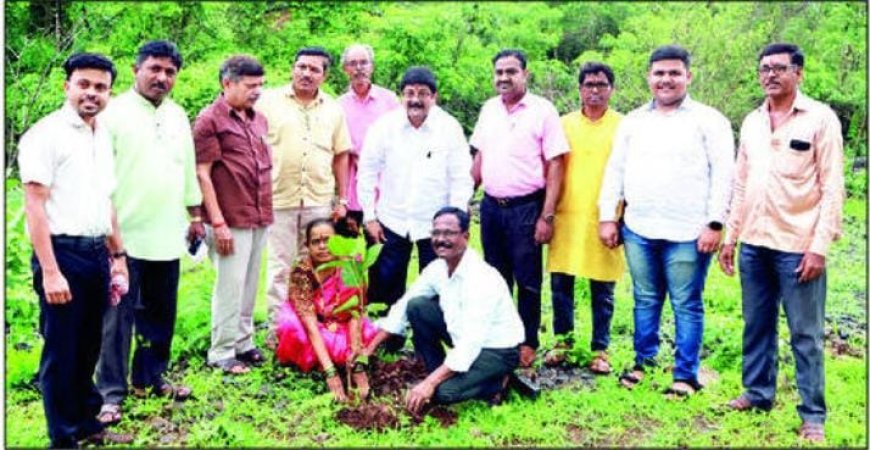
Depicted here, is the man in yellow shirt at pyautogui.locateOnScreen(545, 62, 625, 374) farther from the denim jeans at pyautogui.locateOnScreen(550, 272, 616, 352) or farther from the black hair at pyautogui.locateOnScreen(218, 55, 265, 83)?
the black hair at pyautogui.locateOnScreen(218, 55, 265, 83)

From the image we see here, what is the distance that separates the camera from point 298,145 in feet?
18.0

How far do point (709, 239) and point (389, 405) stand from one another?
2067 millimetres

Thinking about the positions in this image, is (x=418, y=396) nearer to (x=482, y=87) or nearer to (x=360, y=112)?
(x=360, y=112)

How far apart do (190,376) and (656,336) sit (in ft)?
9.70

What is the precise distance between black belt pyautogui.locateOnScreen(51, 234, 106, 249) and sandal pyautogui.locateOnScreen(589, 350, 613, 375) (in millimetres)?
3178

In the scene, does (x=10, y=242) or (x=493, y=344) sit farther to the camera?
(x=10, y=242)

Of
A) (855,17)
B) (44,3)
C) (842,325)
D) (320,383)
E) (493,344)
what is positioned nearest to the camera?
(493,344)

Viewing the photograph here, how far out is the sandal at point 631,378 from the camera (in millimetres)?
5075

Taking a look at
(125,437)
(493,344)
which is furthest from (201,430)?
(493,344)

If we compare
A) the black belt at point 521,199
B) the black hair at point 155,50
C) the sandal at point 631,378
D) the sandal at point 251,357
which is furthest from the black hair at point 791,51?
the sandal at point 251,357

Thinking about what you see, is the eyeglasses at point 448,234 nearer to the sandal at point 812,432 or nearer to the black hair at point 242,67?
the black hair at point 242,67

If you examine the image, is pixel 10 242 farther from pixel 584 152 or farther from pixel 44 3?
pixel 44 3

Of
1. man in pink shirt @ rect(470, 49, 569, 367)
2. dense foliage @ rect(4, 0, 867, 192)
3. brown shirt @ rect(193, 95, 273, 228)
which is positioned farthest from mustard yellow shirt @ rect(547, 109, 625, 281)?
dense foliage @ rect(4, 0, 867, 192)

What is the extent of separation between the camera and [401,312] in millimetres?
4836
